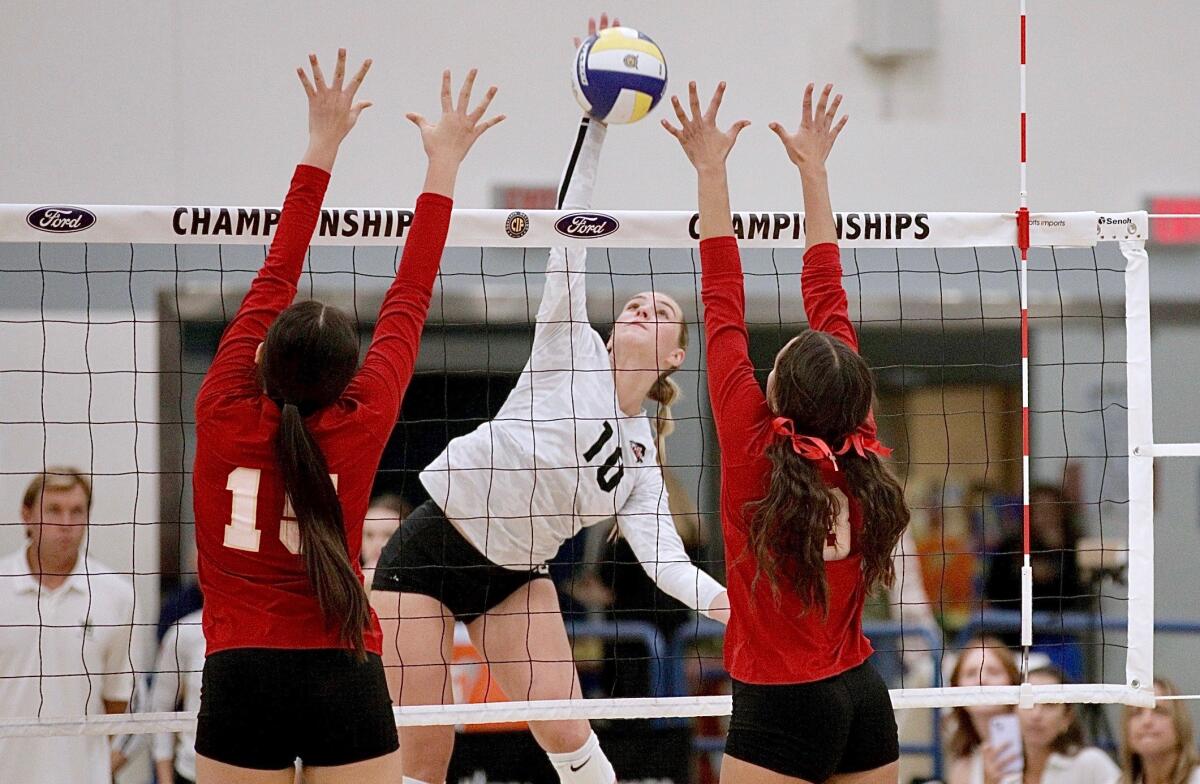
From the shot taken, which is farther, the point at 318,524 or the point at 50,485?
the point at 50,485

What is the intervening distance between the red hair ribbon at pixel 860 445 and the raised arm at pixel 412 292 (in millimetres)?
842

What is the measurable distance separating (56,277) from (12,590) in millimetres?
1772

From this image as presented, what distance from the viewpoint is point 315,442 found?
2359 mm

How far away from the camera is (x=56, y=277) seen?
622cm

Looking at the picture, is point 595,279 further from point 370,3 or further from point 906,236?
point 906,236

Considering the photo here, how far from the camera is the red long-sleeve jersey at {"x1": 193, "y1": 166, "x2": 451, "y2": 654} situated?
7.75 ft

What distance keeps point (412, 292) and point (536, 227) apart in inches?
34.8

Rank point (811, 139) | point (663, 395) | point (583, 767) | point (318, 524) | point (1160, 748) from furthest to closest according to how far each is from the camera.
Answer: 1. point (1160, 748)
2. point (663, 395)
3. point (583, 767)
4. point (811, 139)
5. point (318, 524)

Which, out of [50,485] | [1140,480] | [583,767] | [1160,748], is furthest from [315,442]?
[1160,748]

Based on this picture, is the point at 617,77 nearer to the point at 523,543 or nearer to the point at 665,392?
the point at 665,392

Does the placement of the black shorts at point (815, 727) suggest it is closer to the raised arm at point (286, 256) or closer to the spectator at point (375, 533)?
the raised arm at point (286, 256)

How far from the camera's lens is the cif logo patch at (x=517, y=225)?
3412mm

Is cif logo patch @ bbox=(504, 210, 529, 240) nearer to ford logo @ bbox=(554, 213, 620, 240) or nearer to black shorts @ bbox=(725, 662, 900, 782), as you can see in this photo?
ford logo @ bbox=(554, 213, 620, 240)

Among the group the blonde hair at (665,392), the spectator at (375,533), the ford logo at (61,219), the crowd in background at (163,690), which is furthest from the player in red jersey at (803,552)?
the spectator at (375,533)
